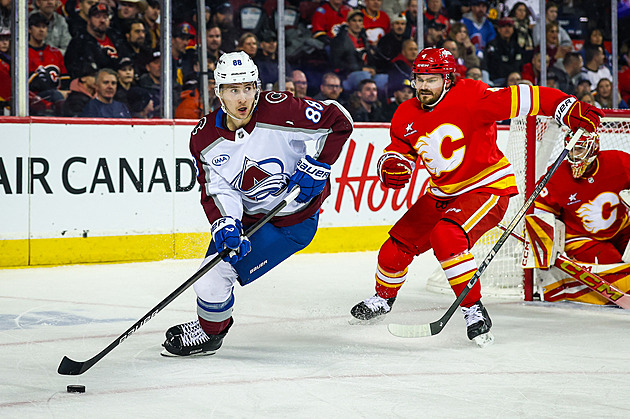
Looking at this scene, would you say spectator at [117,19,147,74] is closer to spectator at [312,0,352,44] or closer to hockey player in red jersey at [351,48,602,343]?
spectator at [312,0,352,44]

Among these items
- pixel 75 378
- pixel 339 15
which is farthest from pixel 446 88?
pixel 339 15

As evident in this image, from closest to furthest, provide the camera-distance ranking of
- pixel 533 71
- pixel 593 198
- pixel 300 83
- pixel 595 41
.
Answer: pixel 593 198, pixel 300 83, pixel 533 71, pixel 595 41

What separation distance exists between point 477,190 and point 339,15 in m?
3.66

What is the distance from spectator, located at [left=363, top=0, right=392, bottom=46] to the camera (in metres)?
6.63

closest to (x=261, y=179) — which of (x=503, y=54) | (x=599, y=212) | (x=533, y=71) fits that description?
(x=599, y=212)

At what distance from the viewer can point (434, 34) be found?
675 cm

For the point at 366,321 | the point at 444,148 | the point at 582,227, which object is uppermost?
the point at 444,148

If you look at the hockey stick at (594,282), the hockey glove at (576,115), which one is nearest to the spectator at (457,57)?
the hockey stick at (594,282)

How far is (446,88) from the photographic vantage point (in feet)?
10.6

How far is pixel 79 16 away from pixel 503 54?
347cm

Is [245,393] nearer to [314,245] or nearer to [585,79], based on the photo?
[314,245]

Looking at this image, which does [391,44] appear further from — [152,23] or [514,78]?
[152,23]

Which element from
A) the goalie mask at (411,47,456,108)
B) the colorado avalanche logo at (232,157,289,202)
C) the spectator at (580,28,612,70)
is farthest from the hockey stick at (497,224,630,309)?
the spectator at (580,28,612,70)

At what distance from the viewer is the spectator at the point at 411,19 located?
251 inches
